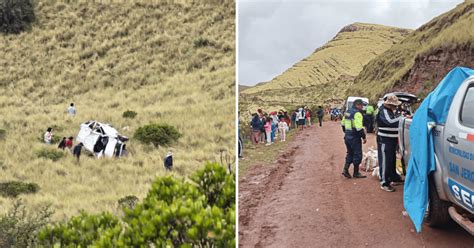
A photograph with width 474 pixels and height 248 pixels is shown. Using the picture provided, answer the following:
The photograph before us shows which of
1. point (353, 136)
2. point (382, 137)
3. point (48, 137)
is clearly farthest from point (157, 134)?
point (382, 137)

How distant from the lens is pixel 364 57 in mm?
4379

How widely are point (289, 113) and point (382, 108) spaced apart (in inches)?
37.6

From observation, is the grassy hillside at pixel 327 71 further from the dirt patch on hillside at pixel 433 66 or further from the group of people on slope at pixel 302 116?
the group of people on slope at pixel 302 116

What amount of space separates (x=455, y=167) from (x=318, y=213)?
1.03 meters

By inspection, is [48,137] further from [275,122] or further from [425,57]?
[425,57]

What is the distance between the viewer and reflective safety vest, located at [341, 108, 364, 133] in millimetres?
6074

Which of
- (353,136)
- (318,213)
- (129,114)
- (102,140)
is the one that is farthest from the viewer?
(129,114)

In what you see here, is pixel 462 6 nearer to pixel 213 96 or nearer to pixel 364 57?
pixel 364 57

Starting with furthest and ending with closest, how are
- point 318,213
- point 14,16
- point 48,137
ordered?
point 14,16 → point 48,137 → point 318,213

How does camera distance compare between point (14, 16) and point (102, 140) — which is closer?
point (102, 140)

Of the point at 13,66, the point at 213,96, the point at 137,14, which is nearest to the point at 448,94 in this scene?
the point at 213,96

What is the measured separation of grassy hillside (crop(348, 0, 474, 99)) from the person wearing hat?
3.34 feet

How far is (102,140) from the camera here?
786 inches

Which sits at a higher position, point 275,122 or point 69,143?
point 275,122
